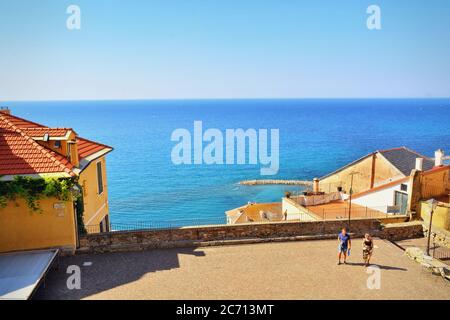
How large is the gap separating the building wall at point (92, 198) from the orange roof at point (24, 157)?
1999 mm

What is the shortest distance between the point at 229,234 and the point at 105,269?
492 cm

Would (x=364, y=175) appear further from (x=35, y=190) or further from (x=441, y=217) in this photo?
(x=35, y=190)

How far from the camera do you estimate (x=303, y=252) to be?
1462 centimetres

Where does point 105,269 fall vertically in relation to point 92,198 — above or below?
below

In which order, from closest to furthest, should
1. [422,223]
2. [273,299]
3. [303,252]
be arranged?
1. [273,299]
2. [303,252]
3. [422,223]

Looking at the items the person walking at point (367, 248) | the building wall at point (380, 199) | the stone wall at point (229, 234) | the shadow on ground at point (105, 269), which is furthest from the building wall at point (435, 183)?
the shadow on ground at point (105, 269)

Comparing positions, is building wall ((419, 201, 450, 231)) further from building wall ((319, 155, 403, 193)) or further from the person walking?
building wall ((319, 155, 403, 193))

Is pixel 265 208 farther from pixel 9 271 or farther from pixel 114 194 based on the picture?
pixel 114 194

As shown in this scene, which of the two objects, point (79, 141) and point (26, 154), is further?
point (79, 141)

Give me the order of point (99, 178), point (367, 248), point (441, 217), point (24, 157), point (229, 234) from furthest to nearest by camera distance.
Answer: point (99, 178)
point (441, 217)
point (229, 234)
point (24, 157)
point (367, 248)

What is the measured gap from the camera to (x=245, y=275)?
12.6m

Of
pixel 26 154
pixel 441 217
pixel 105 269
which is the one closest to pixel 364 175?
pixel 441 217

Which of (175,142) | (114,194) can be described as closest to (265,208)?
(114,194)
